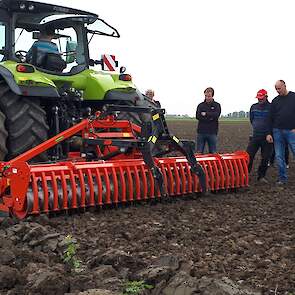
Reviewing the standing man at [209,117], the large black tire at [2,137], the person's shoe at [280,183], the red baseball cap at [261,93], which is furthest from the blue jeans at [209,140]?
the large black tire at [2,137]

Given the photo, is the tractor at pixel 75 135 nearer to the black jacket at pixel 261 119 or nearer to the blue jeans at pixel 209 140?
the black jacket at pixel 261 119

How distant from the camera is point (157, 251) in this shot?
11.8 ft

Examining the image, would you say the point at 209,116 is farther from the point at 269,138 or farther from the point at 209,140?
the point at 269,138

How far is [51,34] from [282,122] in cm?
339

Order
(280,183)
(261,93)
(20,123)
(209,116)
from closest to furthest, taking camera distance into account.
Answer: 1. (20,123)
2. (280,183)
3. (261,93)
4. (209,116)

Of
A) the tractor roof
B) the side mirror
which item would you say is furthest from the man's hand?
the tractor roof

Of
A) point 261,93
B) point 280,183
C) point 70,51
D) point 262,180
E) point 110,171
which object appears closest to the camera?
point 110,171

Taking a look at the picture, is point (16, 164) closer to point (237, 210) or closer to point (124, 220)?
point (124, 220)

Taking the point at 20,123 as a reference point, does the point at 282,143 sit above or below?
below

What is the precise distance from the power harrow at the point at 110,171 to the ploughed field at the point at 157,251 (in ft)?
0.59

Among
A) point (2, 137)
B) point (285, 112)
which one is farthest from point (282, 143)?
point (2, 137)

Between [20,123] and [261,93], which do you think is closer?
[20,123]

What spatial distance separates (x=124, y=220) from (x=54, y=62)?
8.14ft

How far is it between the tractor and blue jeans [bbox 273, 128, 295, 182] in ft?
2.87
